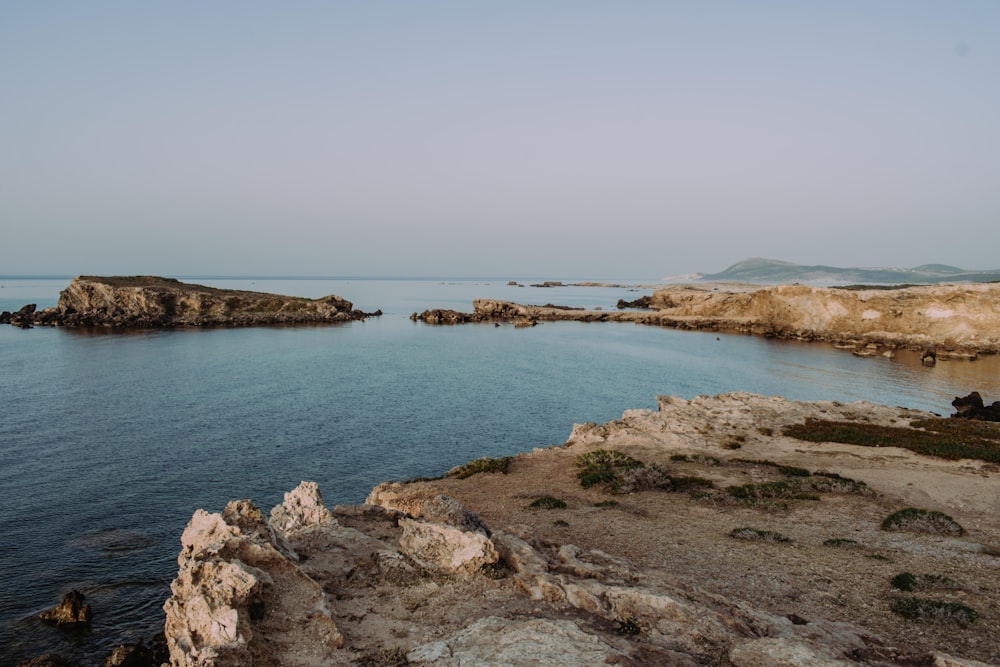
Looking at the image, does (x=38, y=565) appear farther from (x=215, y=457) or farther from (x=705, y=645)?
(x=705, y=645)

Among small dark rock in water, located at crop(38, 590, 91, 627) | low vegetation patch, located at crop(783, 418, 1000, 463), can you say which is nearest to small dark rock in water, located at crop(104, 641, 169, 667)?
small dark rock in water, located at crop(38, 590, 91, 627)

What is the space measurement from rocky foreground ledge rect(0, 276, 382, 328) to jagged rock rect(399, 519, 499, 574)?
397 ft

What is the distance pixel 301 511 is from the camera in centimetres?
1744

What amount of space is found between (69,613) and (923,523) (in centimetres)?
3045

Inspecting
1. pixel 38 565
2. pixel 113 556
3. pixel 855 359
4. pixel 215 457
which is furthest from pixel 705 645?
pixel 855 359

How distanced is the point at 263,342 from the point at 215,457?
6391 centimetres

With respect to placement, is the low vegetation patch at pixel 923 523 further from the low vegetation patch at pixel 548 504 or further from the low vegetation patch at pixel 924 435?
the low vegetation patch at pixel 548 504

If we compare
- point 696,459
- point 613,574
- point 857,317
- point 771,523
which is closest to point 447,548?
point 613,574

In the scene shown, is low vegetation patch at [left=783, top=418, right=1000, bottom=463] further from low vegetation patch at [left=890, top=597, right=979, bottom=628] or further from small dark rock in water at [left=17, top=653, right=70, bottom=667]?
small dark rock in water at [left=17, top=653, right=70, bottom=667]

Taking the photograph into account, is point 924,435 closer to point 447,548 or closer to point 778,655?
point 778,655

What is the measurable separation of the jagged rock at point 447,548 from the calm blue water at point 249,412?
10.6 m

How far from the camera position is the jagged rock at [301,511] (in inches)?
675

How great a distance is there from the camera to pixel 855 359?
8325 centimetres

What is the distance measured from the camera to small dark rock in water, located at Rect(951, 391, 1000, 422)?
44906 millimetres
